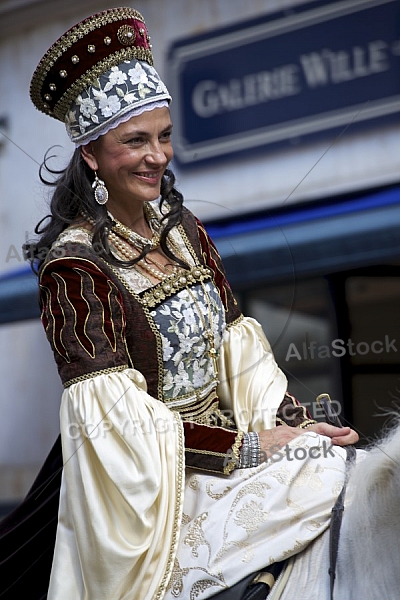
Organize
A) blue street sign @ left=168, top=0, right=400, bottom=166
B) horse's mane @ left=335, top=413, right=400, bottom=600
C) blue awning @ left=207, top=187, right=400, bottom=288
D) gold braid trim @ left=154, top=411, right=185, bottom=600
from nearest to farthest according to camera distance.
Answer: horse's mane @ left=335, top=413, right=400, bottom=600 → gold braid trim @ left=154, top=411, right=185, bottom=600 → blue awning @ left=207, top=187, right=400, bottom=288 → blue street sign @ left=168, top=0, right=400, bottom=166

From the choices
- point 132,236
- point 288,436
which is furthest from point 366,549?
point 132,236

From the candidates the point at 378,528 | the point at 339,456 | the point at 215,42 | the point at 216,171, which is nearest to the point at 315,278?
the point at 216,171

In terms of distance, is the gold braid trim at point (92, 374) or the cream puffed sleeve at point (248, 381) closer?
the gold braid trim at point (92, 374)

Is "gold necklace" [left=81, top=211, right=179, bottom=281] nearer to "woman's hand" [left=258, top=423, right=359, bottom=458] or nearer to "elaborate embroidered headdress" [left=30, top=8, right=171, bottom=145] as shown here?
"elaborate embroidered headdress" [left=30, top=8, right=171, bottom=145]

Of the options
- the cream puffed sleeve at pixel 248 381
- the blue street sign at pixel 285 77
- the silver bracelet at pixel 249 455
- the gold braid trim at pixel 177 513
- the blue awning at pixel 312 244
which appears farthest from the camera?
the blue street sign at pixel 285 77

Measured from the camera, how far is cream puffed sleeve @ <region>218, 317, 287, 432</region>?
Result: 6.39ft

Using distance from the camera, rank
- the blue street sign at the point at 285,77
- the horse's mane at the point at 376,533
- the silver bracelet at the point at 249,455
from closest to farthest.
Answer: the horse's mane at the point at 376,533 < the silver bracelet at the point at 249,455 < the blue street sign at the point at 285,77

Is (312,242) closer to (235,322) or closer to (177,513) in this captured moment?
(235,322)

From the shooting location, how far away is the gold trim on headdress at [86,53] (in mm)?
1769

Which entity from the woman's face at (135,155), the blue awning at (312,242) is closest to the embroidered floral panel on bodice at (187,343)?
the woman's face at (135,155)

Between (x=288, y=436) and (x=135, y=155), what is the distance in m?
0.62

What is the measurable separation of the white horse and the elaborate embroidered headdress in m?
0.81

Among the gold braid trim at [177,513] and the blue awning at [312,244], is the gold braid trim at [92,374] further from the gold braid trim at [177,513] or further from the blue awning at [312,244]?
the blue awning at [312,244]

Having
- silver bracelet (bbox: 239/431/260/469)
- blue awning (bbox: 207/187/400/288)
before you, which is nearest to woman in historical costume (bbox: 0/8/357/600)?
silver bracelet (bbox: 239/431/260/469)
